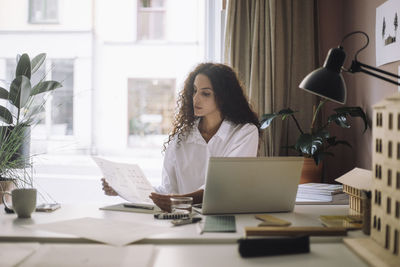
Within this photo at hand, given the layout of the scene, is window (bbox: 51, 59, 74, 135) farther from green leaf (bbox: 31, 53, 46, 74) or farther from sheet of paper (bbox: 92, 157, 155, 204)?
sheet of paper (bbox: 92, 157, 155, 204)

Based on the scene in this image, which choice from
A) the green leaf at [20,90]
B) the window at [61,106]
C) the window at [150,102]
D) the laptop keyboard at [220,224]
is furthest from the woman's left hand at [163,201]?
the window at [150,102]

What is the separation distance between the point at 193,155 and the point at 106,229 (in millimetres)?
1025

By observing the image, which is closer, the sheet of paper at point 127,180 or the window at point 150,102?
the sheet of paper at point 127,180

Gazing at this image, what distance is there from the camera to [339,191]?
6.23ft

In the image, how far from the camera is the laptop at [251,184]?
51.7 inches

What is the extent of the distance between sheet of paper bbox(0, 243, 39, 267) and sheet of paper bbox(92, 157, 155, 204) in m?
0.51

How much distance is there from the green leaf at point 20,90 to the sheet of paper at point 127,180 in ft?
3.13

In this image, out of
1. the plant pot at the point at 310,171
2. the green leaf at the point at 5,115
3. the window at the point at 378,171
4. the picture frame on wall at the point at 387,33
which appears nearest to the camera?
the window at the point at 378,171

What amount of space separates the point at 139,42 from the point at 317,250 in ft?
16.9

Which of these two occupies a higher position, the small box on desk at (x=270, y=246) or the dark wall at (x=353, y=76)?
the dark wall at (x=353, y=76)

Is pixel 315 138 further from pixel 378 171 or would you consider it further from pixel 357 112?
pixel 378 171

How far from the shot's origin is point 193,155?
2.17 meters

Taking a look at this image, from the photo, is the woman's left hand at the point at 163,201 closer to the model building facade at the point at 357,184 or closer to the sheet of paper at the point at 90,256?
the sheet of paper at the point at 90,256

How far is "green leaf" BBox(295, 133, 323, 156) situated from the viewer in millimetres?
2449
